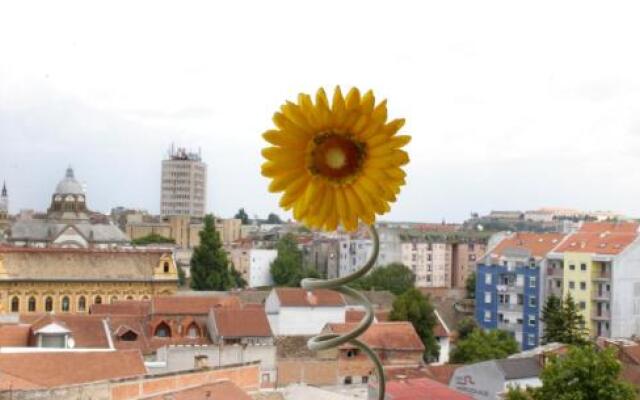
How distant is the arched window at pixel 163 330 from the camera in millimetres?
18984

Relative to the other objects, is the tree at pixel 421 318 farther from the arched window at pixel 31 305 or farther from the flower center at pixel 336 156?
the flower center at pixel 336 156

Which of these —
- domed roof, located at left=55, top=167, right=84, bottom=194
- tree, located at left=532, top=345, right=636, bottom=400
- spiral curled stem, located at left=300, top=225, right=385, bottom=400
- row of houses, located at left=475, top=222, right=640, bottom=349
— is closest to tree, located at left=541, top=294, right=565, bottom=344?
row of houses, located at left=475, top=222, right=640, bottom=349

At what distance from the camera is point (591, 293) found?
2562 cm

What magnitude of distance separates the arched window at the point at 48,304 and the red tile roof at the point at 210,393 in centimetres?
1899

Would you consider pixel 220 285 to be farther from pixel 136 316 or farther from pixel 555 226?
pixel 555 226

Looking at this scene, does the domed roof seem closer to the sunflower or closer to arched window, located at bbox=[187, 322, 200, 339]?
arched window, located at bbox=[187, 322, 200, 339]

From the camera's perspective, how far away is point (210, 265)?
33.0 m

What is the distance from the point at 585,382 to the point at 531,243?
1794cm

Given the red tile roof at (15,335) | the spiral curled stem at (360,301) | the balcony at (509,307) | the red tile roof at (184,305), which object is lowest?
the balcony at (509,307)

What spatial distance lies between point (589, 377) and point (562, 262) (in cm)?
1587

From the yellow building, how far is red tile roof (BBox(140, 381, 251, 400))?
18128mm

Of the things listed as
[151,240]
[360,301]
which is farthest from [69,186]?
[360,301]

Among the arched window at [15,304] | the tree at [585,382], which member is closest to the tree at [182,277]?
the arched window at [15,304]

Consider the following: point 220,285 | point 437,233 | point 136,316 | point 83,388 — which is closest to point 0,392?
point 83,388
